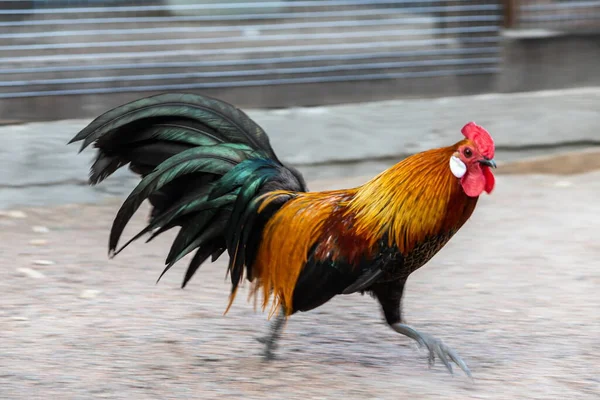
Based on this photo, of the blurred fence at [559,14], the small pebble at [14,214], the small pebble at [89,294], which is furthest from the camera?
the blurred fence at [559,14]

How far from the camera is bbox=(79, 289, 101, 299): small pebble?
16.5ft

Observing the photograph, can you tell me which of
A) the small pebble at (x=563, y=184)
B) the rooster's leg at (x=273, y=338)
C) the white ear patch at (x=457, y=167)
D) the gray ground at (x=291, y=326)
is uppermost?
the white ear patch at (x=457, y=167)

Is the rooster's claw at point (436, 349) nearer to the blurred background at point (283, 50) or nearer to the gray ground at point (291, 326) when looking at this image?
the gray ground at point (291, 326)

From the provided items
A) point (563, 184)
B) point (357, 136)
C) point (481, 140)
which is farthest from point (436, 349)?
point (563, 184)

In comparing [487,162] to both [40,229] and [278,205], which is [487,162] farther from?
[40,229]

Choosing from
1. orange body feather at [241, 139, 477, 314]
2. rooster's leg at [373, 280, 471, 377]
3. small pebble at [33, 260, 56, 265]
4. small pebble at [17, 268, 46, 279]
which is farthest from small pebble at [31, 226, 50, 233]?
rooster's leg at [373, 280, 471, 377]

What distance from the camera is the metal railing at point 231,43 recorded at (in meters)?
6.80

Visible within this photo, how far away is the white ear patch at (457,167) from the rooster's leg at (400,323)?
23.9 inches

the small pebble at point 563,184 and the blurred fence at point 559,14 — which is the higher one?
the blurred fence at point 559,14

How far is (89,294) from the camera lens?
5.06 m

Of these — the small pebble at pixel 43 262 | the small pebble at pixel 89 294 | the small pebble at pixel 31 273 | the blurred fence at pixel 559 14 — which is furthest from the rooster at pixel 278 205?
the blurred fence at pixel 559 14

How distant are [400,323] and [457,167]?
819 mm

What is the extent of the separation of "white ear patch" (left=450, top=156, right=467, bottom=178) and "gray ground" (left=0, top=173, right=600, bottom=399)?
0.96 m

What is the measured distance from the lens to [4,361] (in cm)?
403
